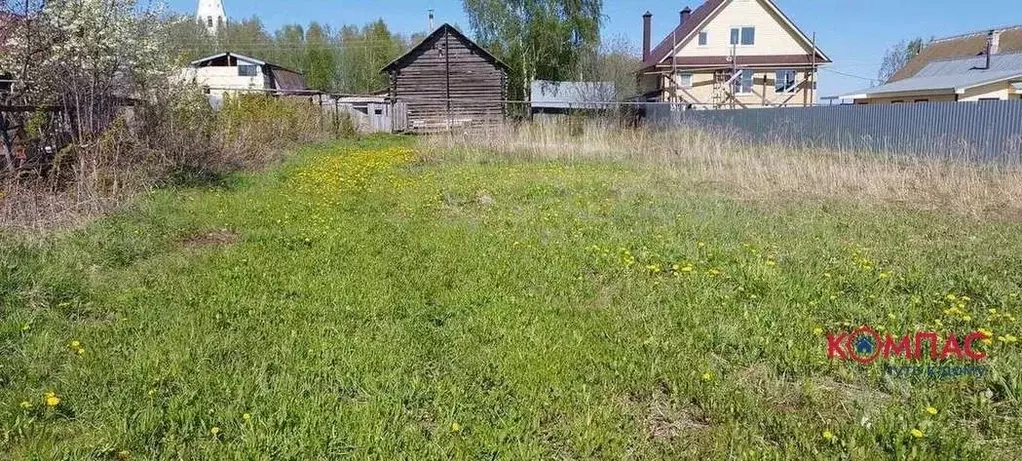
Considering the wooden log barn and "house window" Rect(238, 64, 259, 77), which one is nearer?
the wooden log barn

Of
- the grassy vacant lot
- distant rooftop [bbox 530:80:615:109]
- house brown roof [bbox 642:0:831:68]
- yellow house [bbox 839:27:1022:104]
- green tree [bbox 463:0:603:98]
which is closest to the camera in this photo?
the grassy vacant lot

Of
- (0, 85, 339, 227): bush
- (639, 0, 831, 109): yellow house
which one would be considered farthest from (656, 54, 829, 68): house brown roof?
(0, 85, 339, 227): bush

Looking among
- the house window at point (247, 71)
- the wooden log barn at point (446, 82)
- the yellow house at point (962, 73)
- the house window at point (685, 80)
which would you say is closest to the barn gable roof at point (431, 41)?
the wooden log barn at point (446, 82)

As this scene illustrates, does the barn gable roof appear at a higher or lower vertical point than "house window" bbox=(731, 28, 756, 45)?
lower

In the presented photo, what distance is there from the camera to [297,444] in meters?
2.65

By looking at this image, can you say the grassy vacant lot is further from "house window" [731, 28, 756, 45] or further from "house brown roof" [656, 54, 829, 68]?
"house window" [731, 28, 756, 45]

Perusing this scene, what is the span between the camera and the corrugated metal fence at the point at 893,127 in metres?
13.4

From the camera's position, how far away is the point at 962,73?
31.5 meters

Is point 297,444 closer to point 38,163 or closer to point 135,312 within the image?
point 135,312

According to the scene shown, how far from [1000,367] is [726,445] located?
166cm

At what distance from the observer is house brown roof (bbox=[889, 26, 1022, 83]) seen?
32.0m

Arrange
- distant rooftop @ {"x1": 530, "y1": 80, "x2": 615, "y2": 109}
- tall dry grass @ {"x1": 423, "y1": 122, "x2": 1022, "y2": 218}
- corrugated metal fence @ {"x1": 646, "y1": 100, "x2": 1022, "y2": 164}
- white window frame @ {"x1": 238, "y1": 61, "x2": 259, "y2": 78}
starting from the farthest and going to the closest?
white window frame @ {"x1": 238, "y1": 61, "x2": 259, "y2": 78} → distant rooftop @ {"x1": 530, "y1": 80, "x2": 615, "y2": 109} → corrugated metal fence @ {"x1": 646, "y1": 100, "x2": 1022, "y2": 164} → tall dry grass @ {"x1": 423, "y1": 122, "x2": 1022, "y2": 218}

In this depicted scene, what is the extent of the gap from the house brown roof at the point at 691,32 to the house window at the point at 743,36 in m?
1.64

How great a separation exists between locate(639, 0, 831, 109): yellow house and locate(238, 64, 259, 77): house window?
2437cm
